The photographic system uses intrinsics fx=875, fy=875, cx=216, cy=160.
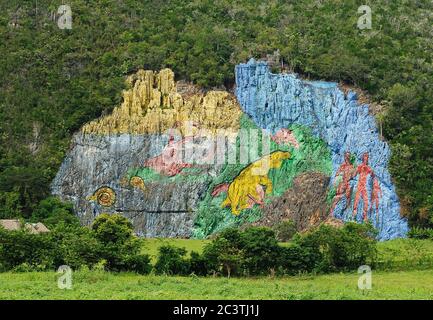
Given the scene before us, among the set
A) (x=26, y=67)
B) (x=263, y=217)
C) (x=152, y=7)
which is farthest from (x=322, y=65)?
(x=26, y=67)

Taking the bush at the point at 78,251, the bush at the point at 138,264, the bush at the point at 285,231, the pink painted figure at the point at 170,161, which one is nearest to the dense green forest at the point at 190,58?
the pink painted figure at the point at 170,161

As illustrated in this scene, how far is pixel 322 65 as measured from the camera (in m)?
54.9

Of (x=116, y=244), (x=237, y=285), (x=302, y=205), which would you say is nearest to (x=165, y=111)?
(x=302, y=205)

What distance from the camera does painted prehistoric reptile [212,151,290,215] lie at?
50500 mm

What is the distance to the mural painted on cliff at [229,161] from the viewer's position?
1973 inches

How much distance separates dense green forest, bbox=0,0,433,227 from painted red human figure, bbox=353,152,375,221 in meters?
1.50

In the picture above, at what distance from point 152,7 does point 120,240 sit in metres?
32.0

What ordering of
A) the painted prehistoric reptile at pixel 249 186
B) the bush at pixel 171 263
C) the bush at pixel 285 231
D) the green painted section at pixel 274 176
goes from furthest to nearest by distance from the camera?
1. the painted prehistoric reptile at pixel 249 186
2. the green painted section at pixel 274 176
3. the bush at pixel 285 231
4. the bush at pixel 171 263

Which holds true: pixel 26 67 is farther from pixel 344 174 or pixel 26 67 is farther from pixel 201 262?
pixel 201 262

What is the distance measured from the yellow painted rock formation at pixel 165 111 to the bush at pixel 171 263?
17937mm

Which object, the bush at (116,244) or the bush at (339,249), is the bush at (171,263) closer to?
the bush at (116,244)

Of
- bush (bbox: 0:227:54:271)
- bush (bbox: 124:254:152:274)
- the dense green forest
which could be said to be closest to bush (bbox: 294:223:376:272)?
bush (bbox: 124:254:152:274)

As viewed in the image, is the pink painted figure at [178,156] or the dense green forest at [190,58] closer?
the pink painted figure at [178,156]

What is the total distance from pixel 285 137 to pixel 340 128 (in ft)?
11.0
